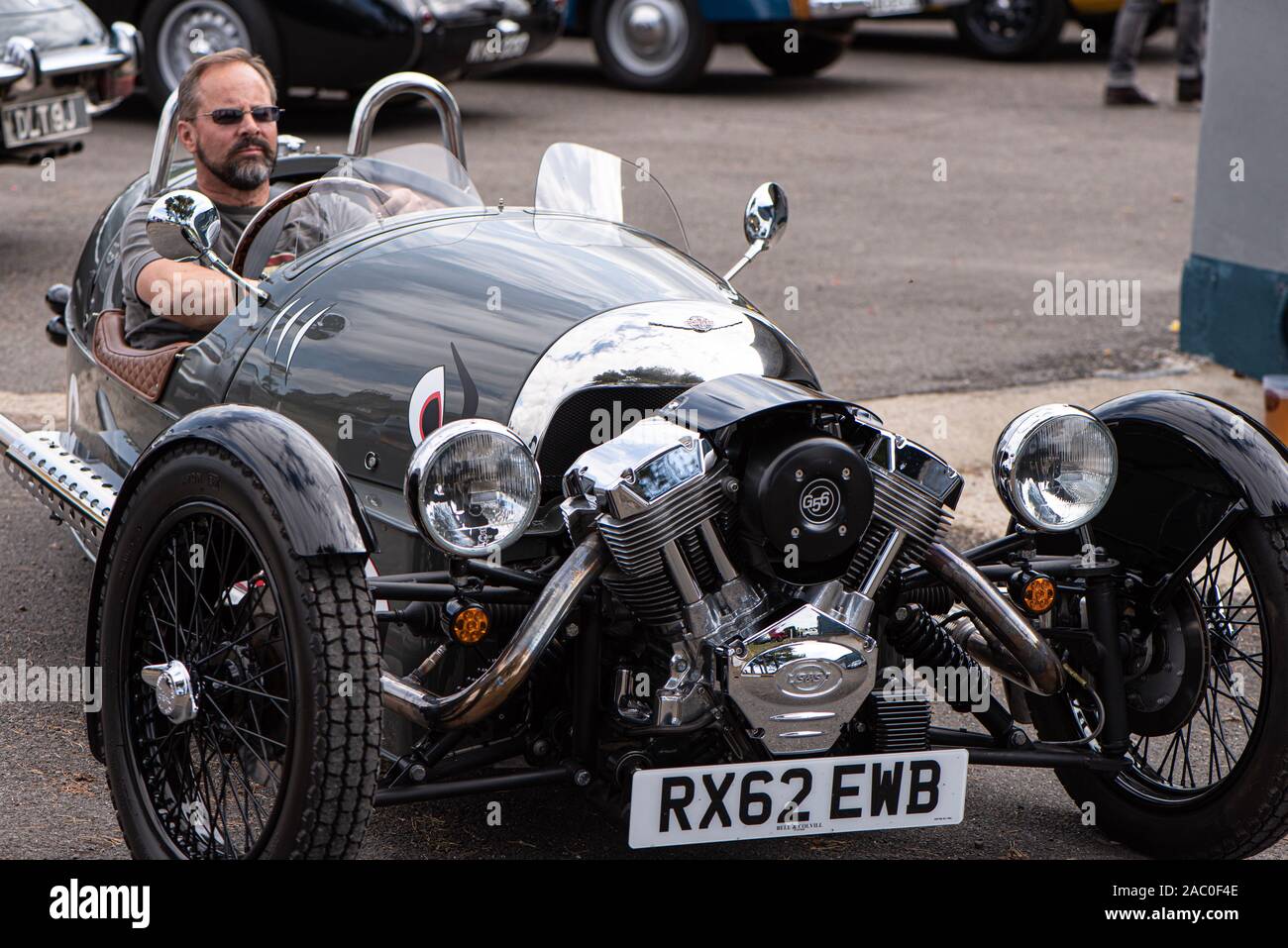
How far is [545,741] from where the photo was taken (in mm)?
3232

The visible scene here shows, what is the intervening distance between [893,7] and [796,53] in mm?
1353

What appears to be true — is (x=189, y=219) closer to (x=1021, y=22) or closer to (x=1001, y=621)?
(x=1001, y=621)

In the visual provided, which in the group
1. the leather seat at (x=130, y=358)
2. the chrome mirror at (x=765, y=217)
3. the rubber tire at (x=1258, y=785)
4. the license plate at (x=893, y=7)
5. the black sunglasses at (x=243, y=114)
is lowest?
the rubber tire at (x=1258, y=785)

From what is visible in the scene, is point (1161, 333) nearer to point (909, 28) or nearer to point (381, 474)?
point (381, 474)

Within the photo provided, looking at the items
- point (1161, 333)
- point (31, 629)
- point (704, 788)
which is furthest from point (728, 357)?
point (1161, 333)

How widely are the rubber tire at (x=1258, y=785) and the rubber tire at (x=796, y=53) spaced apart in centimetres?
1173

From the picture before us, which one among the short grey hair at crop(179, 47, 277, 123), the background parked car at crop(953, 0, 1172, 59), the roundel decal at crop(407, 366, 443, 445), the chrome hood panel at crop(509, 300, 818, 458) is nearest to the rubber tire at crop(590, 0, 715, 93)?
the background parked car at crop(953, 0, 1172, 59)

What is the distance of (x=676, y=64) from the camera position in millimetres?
13523

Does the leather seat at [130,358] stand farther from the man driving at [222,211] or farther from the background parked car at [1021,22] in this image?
the background parked car at [1021,22]

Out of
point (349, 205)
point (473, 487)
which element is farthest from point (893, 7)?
point (473, 487)

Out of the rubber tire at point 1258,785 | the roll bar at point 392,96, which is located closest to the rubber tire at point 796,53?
the roll bar at point 392,96

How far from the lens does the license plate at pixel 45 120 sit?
8312mm

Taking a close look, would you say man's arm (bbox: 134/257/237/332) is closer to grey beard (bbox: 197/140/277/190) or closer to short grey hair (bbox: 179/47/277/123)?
grey beard (bbox: 197/140/277/190)
